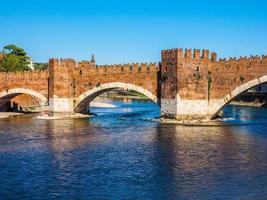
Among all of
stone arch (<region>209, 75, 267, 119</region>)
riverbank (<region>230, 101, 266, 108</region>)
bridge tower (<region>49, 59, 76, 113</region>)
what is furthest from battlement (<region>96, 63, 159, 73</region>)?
riverbank (<region>230, 101, 266, 108</region>)

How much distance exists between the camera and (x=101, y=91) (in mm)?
38438

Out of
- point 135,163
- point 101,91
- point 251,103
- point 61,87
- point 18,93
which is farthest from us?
point 251,103

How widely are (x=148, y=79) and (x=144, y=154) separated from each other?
51.5ft

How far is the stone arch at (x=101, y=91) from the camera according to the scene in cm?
3508

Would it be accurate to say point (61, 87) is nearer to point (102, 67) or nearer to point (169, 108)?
point (102, 67)

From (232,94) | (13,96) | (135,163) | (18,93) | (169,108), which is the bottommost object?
(135,163)

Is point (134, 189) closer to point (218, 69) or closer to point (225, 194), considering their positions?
point (225, 194)

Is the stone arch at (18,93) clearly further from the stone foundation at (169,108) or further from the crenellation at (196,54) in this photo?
the crenellation at (196,54)

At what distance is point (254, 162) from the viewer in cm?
1772

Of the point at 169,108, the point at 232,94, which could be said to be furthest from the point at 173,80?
the point at 232,94

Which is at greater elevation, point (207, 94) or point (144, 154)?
point (207, 94)

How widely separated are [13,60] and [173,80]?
35267mm

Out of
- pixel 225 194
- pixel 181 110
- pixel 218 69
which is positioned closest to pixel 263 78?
pixel 218 69

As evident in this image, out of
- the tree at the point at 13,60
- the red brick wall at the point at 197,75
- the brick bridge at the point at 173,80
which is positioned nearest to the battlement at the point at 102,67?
the brick bridge at the point at 173,80
